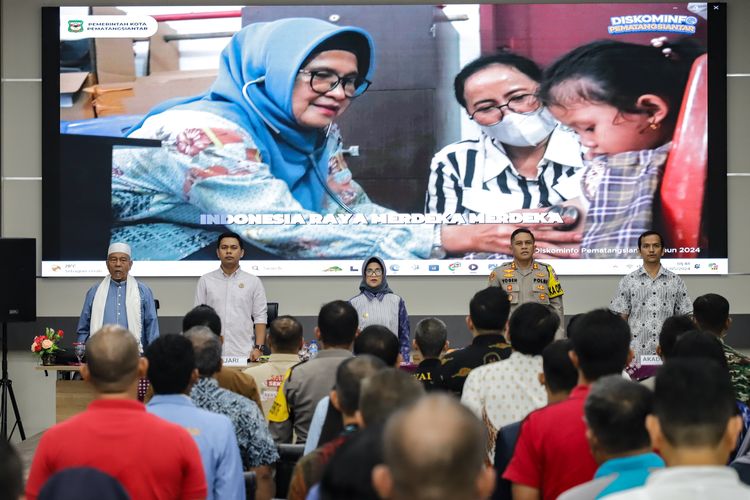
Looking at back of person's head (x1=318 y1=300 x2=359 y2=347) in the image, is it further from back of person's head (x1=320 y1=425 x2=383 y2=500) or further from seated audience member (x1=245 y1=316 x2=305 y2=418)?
back of person's head (x1=320 y1=425 x2=383 y2=500)

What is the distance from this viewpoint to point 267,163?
27.4 feet

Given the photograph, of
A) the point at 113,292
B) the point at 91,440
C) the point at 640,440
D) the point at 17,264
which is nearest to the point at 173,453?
the point at 91,440

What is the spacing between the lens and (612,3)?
8.39 m

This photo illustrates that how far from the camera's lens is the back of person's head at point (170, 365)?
9.98ft

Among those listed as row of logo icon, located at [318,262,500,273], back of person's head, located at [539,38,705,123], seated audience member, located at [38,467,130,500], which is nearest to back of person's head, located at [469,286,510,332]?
seated audience member, located at [38,467,130,500]

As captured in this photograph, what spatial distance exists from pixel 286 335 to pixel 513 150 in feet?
13.7

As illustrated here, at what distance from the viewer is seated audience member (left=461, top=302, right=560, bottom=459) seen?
3.65m

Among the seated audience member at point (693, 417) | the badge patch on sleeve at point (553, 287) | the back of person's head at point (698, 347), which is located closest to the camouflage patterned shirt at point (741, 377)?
the back of person's head at point (698, 347)

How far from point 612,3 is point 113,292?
14.3ft

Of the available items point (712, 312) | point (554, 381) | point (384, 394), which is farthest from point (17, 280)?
point (384, 394)

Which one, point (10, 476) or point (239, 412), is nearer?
point (10, 476)

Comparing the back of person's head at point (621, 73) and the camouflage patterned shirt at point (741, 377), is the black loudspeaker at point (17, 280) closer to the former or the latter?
the back of person's head at point (621, 73)

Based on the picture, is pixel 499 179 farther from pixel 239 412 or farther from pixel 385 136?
pixel 239 412

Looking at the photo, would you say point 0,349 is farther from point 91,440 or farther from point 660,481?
point 660,481
